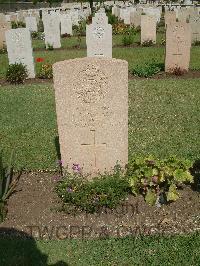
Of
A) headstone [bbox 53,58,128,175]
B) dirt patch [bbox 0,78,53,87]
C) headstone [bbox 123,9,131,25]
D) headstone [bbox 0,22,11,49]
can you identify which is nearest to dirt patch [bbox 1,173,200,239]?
headstone [bbox 53,58,128,175]

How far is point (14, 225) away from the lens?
4793 millimetres

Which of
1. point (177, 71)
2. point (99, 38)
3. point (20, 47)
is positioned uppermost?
point (99, 38)

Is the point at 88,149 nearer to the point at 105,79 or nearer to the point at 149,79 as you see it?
the point at 105,79

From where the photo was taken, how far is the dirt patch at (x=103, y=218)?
4.61 meters

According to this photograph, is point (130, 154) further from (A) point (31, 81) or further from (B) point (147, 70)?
(A) point (31, 81)

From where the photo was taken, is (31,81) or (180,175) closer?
(180,175)

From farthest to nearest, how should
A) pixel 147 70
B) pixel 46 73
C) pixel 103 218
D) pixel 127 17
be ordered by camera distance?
pixel 127 17 → pixel 46 73 → pixel 147 70 → pixel 103 218

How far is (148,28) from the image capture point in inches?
717

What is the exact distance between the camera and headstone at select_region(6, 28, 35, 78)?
39.7 ft

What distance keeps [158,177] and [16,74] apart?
8.35 metres

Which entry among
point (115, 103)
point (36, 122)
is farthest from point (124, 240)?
point (36, 122)

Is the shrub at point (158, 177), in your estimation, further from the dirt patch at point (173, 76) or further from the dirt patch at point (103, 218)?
the dirt patch at point (173, 76)

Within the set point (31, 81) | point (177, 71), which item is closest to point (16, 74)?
point (31, 81)

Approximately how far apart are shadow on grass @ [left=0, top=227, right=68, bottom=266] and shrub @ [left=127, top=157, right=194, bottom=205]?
1.54 metres
